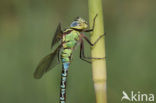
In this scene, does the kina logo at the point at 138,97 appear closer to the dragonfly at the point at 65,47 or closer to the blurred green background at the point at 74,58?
the blurred green background at the point at 74,58

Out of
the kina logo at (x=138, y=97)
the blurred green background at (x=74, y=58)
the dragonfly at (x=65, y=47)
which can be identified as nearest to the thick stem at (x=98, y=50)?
the dragonfly at (x=65, y=47)

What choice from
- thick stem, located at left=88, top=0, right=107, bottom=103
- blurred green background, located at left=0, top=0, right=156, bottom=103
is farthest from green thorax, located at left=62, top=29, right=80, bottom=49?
blurred green background, located at left=0, top=0, right=156, bottom=103

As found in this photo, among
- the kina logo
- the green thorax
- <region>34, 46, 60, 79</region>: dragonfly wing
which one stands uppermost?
the green thorax

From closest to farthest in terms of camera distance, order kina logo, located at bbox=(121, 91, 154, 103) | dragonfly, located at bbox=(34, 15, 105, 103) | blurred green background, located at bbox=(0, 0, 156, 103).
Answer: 1. dragonfly, located at bbox=(34, 15, 105, 103)
2. kina logo, located at bbox=(121, 91, 154, 103)
3. blurred green background, located at bbox=(0, 0, 156, 103)

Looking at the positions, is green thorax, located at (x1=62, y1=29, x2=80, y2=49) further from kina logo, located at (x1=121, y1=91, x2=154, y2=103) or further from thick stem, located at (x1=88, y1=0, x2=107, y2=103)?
kina logo, located at (x1=121, y1=91, x2=154, y2=103)

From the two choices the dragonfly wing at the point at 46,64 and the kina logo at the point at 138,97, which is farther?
the kina logo at the point at 138,97

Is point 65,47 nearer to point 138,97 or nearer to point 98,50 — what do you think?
point 98,50

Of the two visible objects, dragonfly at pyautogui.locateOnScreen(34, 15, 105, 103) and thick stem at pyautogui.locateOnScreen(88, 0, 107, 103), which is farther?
dragonfly at pyautogui.locateOnScreen(34, 15, 105, 103)
